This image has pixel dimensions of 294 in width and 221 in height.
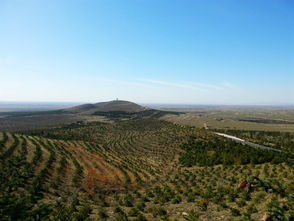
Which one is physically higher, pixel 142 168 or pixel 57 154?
pixel 57 154

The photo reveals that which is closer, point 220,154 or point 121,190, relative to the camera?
point 121,190

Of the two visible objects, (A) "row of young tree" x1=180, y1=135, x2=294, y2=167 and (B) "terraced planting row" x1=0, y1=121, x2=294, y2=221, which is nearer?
(B) "terraced planting row" x1=0, y1=121, x2=294, y2=221

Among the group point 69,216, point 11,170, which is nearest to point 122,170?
point 11,170

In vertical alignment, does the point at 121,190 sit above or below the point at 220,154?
above

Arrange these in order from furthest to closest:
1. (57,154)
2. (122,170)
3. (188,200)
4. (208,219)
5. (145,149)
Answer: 1. (145,149)
2. (57,154)
3. (122,170)
4. (188,200)
5. (208,219)

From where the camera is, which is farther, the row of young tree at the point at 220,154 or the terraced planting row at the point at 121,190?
the row of young tree at the point at 220,154

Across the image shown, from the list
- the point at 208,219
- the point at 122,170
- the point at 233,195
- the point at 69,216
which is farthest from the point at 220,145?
the point at 69,216

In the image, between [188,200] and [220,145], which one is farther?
[220,145]

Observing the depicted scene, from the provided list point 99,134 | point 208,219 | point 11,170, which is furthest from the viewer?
point 99,134

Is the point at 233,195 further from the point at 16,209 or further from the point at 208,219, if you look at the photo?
the point at 16,209

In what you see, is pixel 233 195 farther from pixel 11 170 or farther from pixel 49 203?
pixel 11 170
